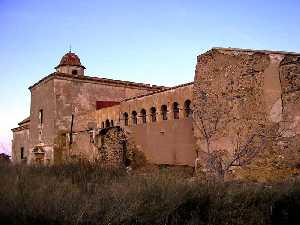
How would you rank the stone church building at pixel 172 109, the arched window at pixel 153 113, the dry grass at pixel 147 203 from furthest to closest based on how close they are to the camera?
the arched window at pixel 153 113 < the stone church building at pixel 172 109 < the dry grass at pixel 147 203

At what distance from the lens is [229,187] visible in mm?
7570

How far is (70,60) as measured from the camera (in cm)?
2895

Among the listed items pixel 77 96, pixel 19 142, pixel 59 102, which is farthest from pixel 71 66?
pixel 19 142

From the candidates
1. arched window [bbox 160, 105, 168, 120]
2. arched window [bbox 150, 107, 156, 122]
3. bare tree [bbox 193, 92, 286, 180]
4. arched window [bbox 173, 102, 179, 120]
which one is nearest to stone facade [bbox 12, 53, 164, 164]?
arched window [bbox 150, 107, 156, 122]

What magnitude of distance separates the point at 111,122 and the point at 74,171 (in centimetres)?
1314

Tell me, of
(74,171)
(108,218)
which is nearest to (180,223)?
(108,218)

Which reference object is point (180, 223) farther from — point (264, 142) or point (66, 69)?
point (66, 69)

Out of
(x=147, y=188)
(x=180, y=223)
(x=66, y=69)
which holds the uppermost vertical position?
(x=66, y=69)

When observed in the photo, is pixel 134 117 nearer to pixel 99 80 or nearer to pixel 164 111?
pixel 164 111

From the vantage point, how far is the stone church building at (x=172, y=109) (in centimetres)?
1132

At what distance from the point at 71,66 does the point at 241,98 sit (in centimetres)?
1980

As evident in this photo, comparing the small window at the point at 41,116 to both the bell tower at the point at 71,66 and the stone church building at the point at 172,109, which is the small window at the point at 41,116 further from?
the bell tower at the point at 71,66

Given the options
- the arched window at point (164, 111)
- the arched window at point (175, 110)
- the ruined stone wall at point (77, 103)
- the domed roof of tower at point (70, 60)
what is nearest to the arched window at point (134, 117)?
the arched window at point (164, 111)

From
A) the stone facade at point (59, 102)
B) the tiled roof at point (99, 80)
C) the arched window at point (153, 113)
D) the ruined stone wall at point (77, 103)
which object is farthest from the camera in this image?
the tiled roof at point (99, 80)
